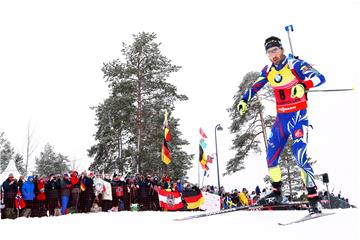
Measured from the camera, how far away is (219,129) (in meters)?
24.7

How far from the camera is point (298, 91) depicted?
5102 millimetres

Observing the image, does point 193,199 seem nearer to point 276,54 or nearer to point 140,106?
point 276,54

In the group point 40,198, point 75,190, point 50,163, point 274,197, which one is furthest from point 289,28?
point 50,163

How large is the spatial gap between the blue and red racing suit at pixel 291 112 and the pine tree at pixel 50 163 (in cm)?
4749

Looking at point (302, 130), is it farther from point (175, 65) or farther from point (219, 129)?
point (175, 65)

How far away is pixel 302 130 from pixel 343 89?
0.90 m

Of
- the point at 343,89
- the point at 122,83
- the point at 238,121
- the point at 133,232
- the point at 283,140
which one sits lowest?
the point at 133,232

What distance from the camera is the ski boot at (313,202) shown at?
5.09 m

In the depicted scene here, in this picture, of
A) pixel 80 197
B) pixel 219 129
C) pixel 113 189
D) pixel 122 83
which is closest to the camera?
pixel 80 197

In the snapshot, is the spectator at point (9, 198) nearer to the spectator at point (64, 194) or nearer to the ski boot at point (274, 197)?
the spectator at point (64, 194)

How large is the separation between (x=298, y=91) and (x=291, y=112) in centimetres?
46

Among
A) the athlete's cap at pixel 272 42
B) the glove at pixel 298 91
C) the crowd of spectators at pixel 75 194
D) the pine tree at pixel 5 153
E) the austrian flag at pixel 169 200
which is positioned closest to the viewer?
the glove at pixel 298 91

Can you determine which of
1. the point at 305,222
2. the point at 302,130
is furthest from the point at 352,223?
the point at 302,130

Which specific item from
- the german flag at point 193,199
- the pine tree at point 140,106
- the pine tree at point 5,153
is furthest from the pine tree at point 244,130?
the pine tree at point 5,153
